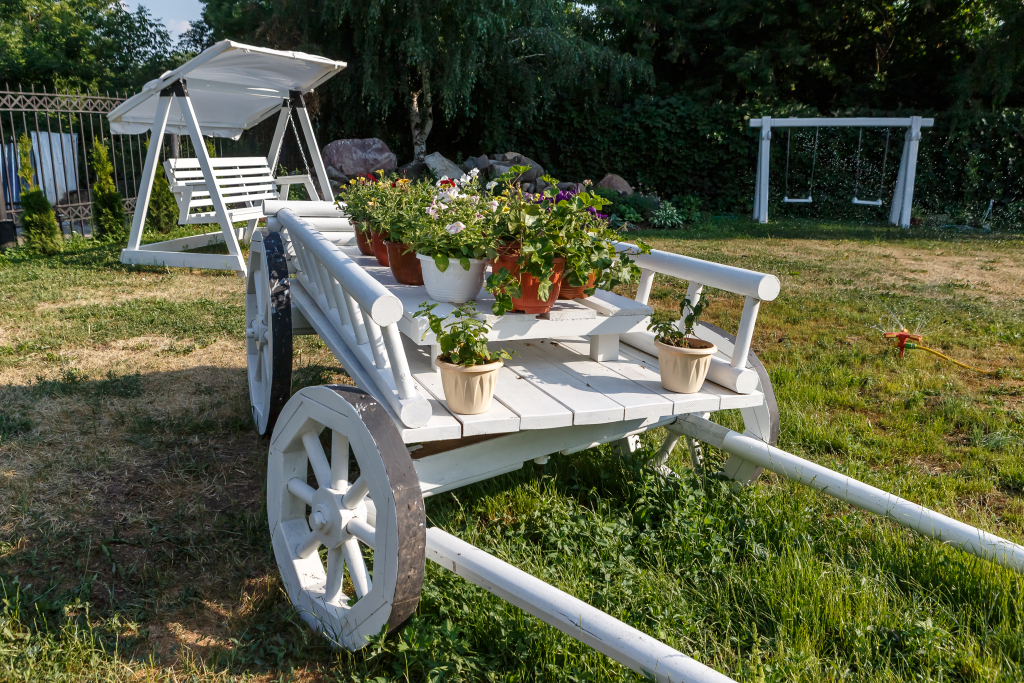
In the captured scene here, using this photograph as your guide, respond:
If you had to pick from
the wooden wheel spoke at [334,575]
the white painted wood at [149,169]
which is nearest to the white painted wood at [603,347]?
the wooden wheel spoke at [334,575]

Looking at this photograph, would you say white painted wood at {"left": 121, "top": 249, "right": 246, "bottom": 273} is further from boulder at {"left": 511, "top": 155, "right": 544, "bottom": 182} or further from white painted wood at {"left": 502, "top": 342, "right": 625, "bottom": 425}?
boulder at {"left": 511, "top": 155, "right": 544, "bottom": 182}

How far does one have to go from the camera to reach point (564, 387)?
211 centimetres

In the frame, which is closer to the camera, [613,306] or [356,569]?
[356,569]

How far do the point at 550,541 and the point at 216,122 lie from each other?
7947 mm

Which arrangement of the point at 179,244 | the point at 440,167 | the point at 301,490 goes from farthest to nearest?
the point at 440,167 < the point at 179,244 < the point at 301,490

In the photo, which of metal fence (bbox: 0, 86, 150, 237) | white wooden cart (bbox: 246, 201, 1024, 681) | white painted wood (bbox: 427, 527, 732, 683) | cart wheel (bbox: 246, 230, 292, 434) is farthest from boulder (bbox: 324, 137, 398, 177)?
white painted wood (bbox: 427, 527, 732, 683)

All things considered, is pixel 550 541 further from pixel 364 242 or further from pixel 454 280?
pixel 364 242

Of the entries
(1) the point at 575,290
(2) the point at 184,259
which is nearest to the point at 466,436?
(1) the point at 575,290

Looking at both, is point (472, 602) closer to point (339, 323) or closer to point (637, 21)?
point (339, 323)

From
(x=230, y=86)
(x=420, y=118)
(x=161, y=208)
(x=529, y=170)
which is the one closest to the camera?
(x=230, y=86)

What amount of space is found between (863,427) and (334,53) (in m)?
11.9

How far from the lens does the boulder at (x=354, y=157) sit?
39.5 ft

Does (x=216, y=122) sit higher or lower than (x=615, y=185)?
higher

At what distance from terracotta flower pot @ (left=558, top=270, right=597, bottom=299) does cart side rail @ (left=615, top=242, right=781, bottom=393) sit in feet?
0.72
